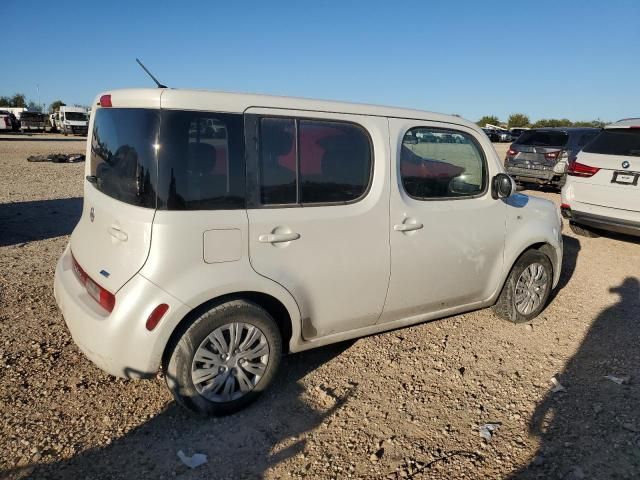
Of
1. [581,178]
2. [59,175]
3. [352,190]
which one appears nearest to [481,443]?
[352,190]

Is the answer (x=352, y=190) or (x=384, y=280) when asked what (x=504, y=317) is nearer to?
(x=384, y=280)

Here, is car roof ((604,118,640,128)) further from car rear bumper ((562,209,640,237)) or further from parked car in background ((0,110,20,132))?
parked car in background ((0,110,20,132))

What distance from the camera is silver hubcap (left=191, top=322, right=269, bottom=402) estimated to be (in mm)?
2838

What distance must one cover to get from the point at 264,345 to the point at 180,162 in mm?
1232

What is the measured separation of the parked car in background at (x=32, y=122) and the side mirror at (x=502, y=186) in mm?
50026

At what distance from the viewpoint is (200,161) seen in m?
2.71

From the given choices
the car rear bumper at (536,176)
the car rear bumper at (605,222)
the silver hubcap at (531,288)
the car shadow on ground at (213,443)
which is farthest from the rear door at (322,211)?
the car rear bumper at (536,176)

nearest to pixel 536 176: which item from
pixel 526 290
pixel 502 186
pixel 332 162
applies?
pixel 526 290

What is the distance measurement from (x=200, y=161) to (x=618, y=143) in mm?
6625

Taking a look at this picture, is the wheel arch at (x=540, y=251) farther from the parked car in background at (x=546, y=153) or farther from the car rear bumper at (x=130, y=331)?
the parked car in background at (x=546, y=153)

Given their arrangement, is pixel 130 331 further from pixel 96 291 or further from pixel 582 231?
pixel 582 231

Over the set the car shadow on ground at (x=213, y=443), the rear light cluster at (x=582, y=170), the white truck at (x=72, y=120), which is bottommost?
the car shadow on ground at (x=213, y=443)

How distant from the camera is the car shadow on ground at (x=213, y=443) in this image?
252 cm

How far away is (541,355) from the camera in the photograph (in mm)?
4020
